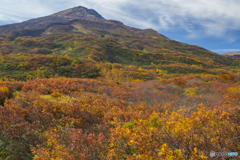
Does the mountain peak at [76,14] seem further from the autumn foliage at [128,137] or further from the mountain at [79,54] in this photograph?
the autumn foliage at [128,137]

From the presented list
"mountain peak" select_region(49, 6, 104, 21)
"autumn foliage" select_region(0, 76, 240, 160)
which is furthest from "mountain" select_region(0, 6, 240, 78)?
"mountain peak" select_region(49, 6, 104, 21)

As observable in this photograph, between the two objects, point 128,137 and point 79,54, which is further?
point 79,54

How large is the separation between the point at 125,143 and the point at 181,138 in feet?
2.81

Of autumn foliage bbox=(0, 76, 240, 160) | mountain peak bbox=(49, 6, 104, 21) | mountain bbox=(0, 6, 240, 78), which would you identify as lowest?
autumn foliage bbox=(0, 76, 240, 160)

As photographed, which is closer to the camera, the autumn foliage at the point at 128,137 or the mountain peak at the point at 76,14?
the autumn foliage at the point at 128,137

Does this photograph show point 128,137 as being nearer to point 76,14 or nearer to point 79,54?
point 79,54

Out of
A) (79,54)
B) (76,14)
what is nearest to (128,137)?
(79,54)

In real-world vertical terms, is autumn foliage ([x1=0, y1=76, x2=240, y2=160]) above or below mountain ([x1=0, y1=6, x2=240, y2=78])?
below

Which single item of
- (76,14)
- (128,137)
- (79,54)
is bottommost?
(128,137)

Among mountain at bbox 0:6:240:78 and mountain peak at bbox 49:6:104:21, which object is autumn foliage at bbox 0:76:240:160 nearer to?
mountain at bbox 0:6:240:78

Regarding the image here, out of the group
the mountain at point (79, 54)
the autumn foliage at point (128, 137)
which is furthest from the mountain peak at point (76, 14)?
the autumn foliage at point (128, 137)

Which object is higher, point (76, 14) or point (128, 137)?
point (76, 14)

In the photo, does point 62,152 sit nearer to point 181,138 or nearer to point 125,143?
point 125,143

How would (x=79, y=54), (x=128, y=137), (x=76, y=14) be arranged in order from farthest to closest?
(x=76, y=14), (x=79, y=54), (x=128, y=137)
